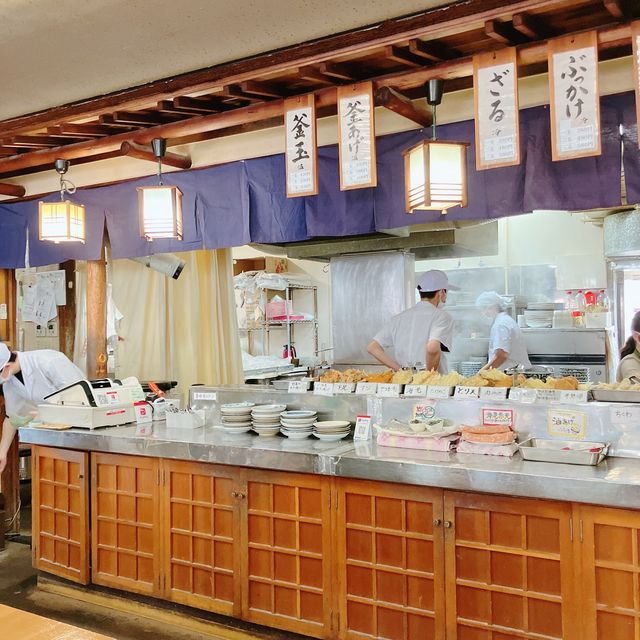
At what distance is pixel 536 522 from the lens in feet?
10.3

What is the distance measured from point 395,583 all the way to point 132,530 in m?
2.07

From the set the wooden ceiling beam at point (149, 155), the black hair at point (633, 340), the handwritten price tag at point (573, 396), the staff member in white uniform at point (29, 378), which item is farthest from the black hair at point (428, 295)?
the staff member in white uniform at point (29, 378)

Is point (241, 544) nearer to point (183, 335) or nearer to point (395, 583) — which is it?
point (395, 583)

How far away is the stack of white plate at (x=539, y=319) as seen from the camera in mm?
8023

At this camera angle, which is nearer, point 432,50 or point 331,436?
point 432,50

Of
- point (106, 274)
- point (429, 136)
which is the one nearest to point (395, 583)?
Answer: point (429, 136)

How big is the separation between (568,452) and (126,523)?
3.09 meters

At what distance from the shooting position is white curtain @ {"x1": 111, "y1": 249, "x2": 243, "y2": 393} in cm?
660

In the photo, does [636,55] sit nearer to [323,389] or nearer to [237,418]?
[323,389]

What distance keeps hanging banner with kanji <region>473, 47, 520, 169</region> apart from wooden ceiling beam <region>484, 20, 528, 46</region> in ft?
0.29

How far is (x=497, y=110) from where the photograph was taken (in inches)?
139

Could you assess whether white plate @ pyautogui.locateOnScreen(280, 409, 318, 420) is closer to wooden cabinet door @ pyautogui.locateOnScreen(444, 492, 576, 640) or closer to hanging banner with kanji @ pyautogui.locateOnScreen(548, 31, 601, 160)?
wooden cabinet door @ pyautogui.locateOnScreen(444, 492, 576, 640)

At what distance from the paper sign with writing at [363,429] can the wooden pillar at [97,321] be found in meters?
3.36

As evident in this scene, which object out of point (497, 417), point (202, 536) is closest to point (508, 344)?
point (497, 417)
